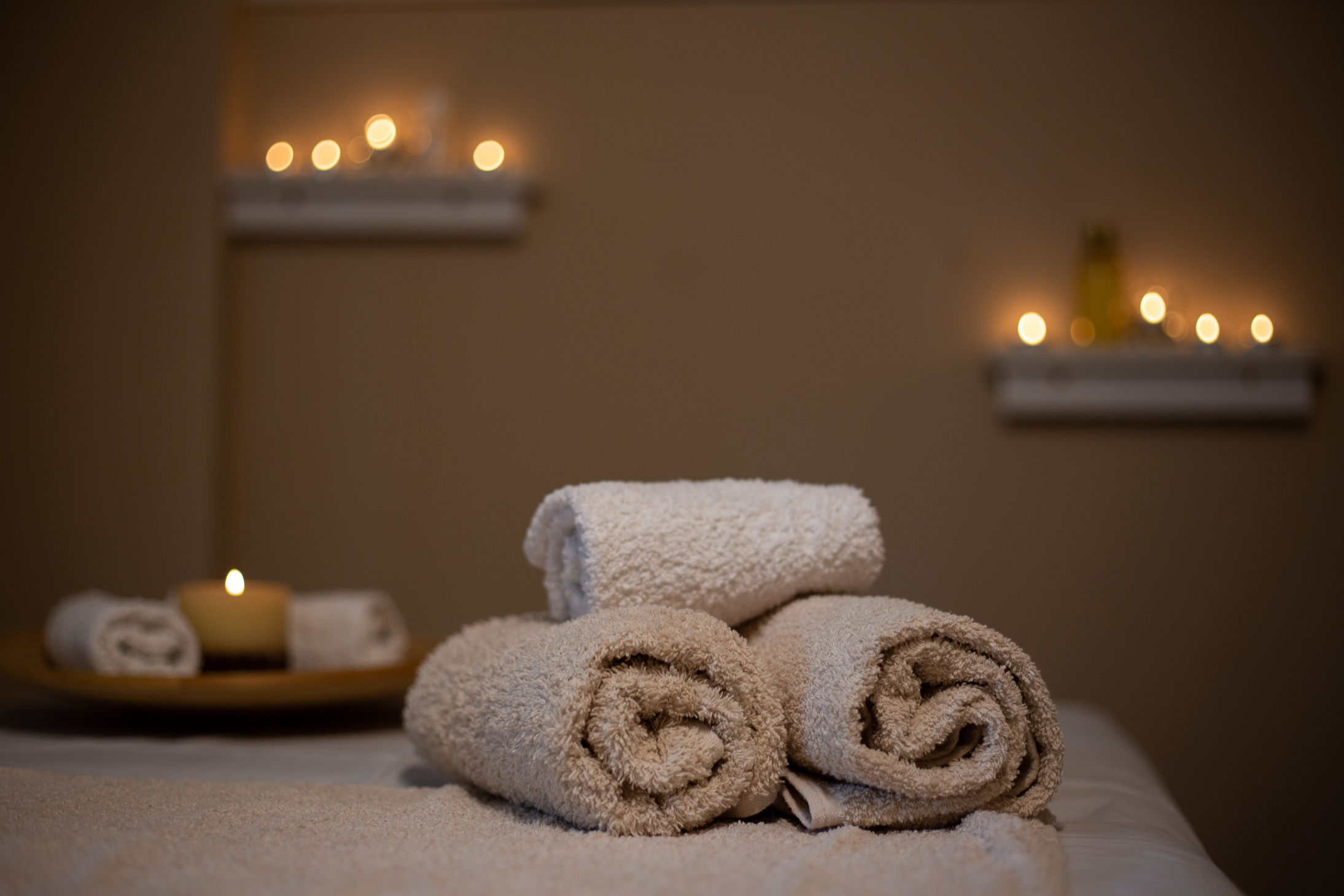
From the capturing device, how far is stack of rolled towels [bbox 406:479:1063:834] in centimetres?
51

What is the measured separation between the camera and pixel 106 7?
1802mm

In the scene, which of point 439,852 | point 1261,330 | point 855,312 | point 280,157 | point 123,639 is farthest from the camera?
point 280,157

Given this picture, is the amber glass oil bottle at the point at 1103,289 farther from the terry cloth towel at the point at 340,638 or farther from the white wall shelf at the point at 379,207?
the terry cloth towel at the point at 340,638

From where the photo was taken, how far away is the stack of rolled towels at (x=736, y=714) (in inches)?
20.0

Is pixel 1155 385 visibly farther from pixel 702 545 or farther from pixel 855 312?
pixel 702 545

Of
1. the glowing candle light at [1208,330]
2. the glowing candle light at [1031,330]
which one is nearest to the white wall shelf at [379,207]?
the glowing candle light at [1031,330]

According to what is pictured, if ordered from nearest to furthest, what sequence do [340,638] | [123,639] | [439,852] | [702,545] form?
[439,852] < [702,545] < [123,639] < [340,638]

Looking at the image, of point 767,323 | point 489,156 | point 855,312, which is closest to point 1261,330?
point 855,312

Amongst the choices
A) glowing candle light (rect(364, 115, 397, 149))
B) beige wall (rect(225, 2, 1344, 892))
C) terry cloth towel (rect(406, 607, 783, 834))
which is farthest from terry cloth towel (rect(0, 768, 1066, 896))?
glowing candle light (rect(364, 115, 397, 149))

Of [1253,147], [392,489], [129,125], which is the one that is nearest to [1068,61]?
[1253,147]

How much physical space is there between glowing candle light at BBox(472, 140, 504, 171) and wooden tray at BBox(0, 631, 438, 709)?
116 cm

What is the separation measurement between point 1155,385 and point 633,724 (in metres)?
1.44

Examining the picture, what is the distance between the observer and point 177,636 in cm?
93

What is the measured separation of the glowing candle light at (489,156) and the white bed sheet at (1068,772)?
118cm
